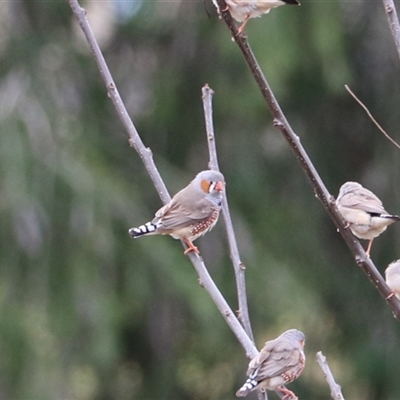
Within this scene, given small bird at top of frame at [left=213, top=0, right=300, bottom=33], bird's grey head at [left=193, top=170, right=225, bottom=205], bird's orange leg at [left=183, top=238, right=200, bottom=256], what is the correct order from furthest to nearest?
1. bird's grey head at [left=193, top=170, right=225, bottom=205]
2. bird's orange leg at [left=183, top=238, right=200, bottom=256]
3. small bird at top of frame at [left=213, top=0, right=300, bottom=33]

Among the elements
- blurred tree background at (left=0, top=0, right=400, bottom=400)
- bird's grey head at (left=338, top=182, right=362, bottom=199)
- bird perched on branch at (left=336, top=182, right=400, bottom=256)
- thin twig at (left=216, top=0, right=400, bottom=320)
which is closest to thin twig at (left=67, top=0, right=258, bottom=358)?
thin twig at (left=216, top=0, right=400, bottom=320)

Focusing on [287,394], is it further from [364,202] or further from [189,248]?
[364,202]

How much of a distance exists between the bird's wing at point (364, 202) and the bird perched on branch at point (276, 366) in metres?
0.69

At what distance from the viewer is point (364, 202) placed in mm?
4379

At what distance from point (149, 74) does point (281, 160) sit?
1.55 meters

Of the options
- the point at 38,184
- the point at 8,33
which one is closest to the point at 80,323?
the point at 38,184

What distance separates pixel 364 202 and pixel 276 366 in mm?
1054

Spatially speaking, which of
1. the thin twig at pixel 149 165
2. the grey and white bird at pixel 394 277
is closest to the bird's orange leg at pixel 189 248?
the thin twig at pixel 149 165

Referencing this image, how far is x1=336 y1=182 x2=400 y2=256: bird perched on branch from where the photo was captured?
13.7 feet

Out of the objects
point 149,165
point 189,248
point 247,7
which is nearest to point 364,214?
point 189,248

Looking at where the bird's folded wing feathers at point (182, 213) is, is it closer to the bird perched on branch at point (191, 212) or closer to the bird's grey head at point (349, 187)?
the bird perched on branch at point (191, 212)

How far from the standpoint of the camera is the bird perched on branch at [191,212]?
439cm

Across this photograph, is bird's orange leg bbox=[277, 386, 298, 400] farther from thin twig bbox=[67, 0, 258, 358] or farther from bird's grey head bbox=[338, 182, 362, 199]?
bird's grey head bbox=[338, 182, 362, 199]

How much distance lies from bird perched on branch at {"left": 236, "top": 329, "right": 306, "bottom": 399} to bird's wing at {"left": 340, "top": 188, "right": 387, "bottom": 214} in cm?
69
